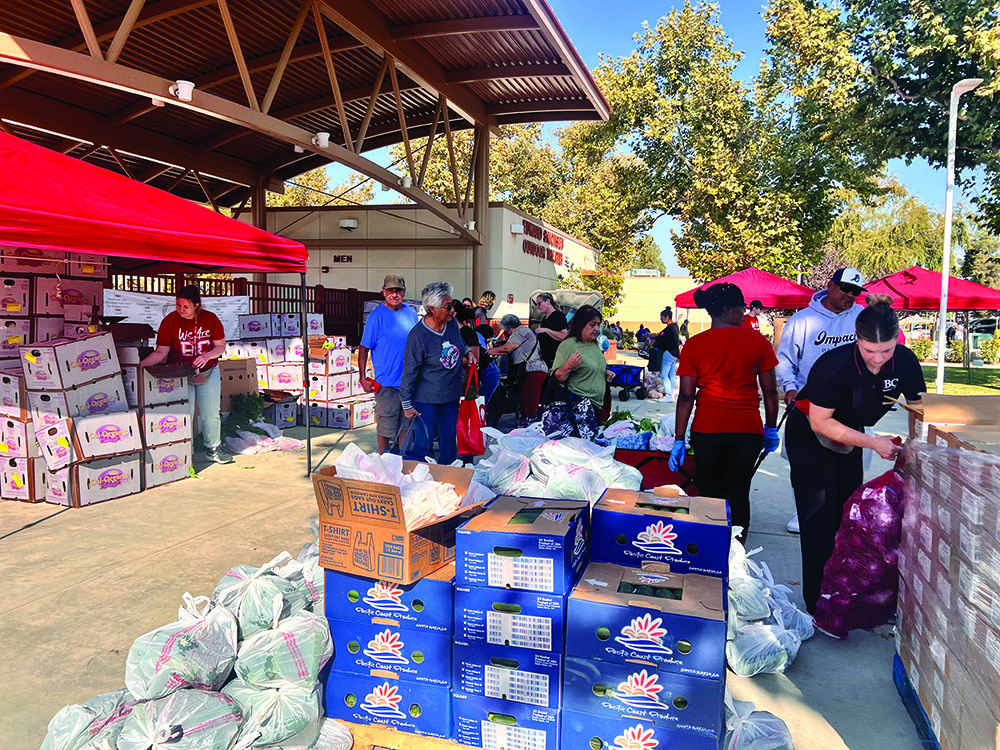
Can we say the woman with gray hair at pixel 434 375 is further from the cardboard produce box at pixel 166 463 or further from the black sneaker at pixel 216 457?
the black sneaker at pixel 216 457

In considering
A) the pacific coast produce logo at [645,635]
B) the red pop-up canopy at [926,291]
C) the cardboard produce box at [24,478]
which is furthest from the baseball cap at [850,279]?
the red pop-up canopy at [926,291]

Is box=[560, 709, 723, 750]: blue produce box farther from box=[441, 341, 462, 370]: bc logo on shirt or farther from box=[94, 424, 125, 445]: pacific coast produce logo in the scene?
box=[94, 424, 125, 445]: pacific coast produce logo

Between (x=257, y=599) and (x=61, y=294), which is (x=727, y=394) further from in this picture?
(x=61, y=294)

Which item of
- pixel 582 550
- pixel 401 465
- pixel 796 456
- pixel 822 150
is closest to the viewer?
pixel 582 550

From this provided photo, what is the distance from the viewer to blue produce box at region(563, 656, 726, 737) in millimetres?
2316

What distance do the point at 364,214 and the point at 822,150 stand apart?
14061 millimetres

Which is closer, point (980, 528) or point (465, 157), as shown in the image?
point (980, 528)

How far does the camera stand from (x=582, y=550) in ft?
9.24

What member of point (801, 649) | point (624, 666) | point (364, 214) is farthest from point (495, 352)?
point (364, 214)

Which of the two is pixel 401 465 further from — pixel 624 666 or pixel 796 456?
pixel 796 456

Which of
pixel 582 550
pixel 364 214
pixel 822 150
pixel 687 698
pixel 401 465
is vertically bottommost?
pixel 687 698

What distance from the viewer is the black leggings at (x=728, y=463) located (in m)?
4.28

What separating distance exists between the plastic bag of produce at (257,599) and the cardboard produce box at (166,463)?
3.55 meters

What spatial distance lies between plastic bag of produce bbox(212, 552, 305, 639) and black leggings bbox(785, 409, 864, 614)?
8.82 ft
